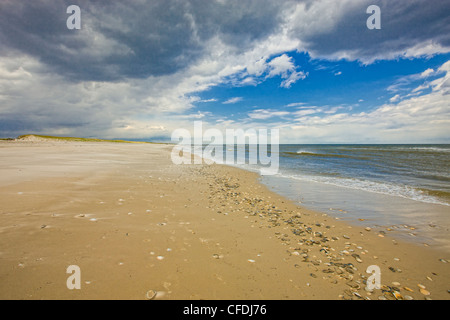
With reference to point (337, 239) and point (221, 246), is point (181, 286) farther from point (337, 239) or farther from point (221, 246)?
point (337, 239)

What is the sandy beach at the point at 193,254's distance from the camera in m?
3.82

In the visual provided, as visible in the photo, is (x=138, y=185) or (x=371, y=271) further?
(x=138, y=185)

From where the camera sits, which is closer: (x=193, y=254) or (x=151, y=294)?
(x=151, y=294)

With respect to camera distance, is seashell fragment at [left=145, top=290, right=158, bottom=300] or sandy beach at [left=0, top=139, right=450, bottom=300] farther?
sandy beach at [left=0, top=139, right=450, bottom=300]

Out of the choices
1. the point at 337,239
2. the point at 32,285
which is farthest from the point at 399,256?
the point at 32,285

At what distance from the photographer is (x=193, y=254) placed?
16.4 feet

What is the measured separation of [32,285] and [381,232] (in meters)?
9.76

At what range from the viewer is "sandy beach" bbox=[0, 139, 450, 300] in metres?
3.82

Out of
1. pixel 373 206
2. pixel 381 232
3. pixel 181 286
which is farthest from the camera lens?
pixel 373 206

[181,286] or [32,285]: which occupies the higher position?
[32,285]

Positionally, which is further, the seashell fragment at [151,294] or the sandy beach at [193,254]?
the sandy beach at [193,254]

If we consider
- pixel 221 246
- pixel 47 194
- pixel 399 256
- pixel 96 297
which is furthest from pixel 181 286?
pixel 47 194

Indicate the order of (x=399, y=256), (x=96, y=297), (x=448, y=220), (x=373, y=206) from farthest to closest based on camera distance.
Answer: (x=373, y=206), (x=448, y=220), (x=399, y=256), (x=96, y=297)

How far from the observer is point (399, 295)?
3.90 metres
